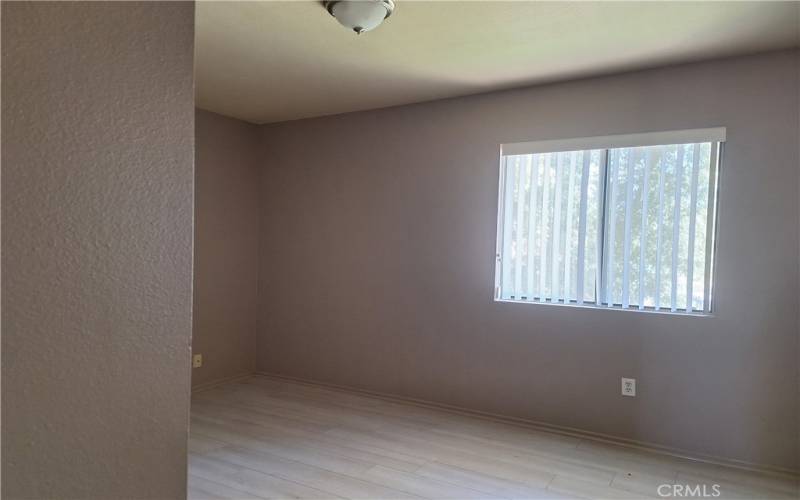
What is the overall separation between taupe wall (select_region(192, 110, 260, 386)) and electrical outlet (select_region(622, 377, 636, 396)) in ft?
10.8

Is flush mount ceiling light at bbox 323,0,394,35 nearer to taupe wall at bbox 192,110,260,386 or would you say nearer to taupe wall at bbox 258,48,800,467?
taupe wall at bbox 258,48,800,467

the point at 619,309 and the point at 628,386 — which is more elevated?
the point at 619,309

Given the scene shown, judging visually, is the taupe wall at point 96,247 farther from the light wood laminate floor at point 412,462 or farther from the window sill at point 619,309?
the window sill at point 619,309

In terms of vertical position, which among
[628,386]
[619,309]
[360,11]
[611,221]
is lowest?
[628,386]

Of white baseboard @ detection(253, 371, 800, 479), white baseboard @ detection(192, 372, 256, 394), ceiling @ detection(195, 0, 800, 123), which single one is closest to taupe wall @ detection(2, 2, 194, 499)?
ceiling @ detection(195, 0, 800, 123)

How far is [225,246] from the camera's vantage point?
4.47m

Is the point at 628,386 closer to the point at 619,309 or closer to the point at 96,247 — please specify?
the point at 619,309

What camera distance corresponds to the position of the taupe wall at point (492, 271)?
2.81 metres

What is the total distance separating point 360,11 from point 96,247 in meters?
2.02

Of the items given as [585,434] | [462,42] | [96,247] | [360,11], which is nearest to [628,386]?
[585,434]

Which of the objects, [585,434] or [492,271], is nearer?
[585,434]

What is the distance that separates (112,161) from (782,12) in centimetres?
293

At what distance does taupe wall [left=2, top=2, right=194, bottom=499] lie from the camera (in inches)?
20.5

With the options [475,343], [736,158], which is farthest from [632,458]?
[736,158]
